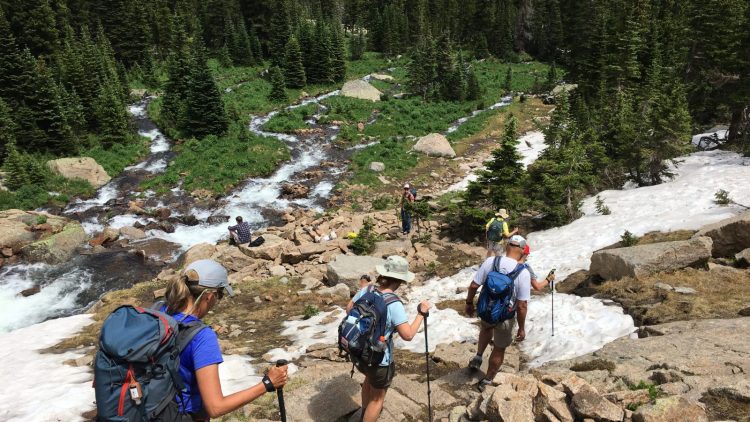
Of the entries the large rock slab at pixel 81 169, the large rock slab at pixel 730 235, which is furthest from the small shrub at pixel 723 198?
the large rock slab at pixel 81 169

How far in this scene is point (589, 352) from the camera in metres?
7.27

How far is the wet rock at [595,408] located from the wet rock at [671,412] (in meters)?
0.19

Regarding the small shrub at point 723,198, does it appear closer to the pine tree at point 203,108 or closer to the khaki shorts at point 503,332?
the khaki shorts at point 503,332

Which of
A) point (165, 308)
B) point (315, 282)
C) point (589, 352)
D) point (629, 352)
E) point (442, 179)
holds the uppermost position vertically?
point (165, 308)

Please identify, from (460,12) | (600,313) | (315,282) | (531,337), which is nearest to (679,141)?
(600,313)

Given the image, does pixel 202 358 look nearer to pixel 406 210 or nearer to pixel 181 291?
pixel 181 291

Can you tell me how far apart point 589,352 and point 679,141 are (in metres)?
13.6

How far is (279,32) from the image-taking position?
57.1 metres

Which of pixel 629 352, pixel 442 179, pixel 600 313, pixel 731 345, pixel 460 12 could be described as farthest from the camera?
pixel 460 12

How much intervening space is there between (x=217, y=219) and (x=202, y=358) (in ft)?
69.4

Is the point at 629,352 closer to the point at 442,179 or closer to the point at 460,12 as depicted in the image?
the point at 442,179

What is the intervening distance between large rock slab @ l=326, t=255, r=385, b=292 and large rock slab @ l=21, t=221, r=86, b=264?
40.8ft

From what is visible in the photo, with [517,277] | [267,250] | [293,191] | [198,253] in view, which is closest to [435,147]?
[293,191]

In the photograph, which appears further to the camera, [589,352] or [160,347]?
[589,352]
